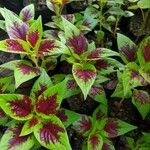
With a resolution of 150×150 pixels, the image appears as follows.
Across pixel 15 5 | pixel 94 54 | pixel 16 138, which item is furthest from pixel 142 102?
pixel 15 5

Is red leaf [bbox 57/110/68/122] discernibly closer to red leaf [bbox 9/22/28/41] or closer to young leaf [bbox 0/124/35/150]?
young leaf [bbox 0/124/35/150]

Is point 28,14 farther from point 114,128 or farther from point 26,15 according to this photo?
point 114,128

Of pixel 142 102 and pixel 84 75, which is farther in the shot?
pixel 142 102

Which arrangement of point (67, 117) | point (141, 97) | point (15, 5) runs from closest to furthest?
point (67, 117)
point (141, 97)
point (15, 5)

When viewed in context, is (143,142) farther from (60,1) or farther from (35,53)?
(60,1)

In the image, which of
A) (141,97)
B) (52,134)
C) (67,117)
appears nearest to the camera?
(52,134)

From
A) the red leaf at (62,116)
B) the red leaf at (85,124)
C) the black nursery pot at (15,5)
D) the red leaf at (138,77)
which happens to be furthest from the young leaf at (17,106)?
the black nursery pot at (15,5)

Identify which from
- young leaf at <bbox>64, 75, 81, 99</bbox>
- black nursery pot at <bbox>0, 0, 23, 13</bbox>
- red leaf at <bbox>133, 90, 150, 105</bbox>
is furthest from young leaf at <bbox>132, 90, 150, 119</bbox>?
black nursery pot at <bbox>0, 0, 23, 13</bbox>

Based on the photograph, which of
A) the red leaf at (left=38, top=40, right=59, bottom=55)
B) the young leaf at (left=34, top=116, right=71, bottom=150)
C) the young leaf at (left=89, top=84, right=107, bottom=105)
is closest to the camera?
the young leaf at (left=34, top=116, right=71, bottom=150)

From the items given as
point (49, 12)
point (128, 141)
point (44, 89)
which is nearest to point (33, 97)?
point (44, 89)
